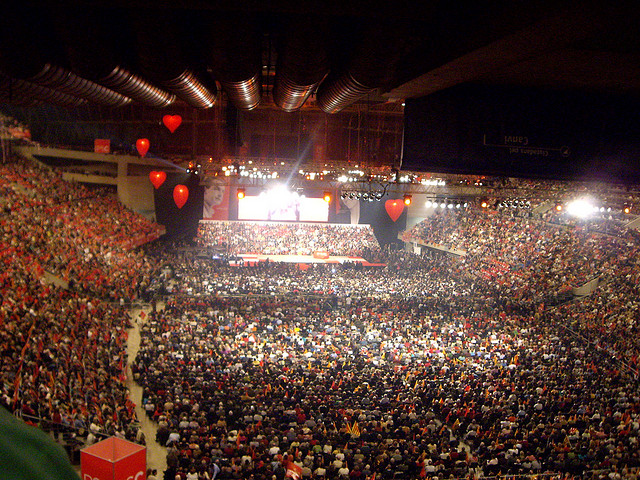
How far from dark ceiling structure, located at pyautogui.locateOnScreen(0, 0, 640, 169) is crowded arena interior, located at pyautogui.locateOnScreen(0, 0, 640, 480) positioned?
0.03 m

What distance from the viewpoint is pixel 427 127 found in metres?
4.67

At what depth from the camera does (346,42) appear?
4254 millimetres

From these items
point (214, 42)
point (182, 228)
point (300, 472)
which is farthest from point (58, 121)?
point (214, 42)

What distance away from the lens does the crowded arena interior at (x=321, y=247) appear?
3.82 m

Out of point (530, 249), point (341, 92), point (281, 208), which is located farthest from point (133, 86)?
point (281, 208)

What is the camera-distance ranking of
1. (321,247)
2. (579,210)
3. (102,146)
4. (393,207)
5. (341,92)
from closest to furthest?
1. (341,92)
2. (393,207)
3. (102,146)
4. (579,210)
5. (321,247)

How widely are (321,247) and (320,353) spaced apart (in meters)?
19.0

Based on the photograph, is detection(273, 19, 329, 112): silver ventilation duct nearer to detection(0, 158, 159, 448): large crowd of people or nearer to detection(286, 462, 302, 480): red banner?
detection(286, 462, 302, 480): red banner

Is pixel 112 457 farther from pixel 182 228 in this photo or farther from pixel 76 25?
pixel 182 228

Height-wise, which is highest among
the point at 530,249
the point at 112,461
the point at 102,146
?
the point at 102,146

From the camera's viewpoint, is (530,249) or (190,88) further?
(530,249)

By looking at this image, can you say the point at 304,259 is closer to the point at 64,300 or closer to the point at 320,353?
the point at 320,353

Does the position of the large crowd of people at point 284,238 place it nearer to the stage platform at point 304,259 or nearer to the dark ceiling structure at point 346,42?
the stage platform at point 304,259

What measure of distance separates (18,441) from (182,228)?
3269cm
